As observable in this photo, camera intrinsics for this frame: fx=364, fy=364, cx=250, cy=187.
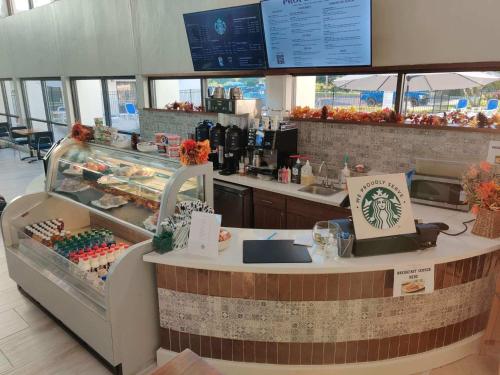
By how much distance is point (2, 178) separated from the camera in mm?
7820

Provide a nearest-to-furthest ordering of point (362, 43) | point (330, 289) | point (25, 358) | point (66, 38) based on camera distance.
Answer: point (330, 289) → point (25, 358) → point (362, 43) → point (66, 38)

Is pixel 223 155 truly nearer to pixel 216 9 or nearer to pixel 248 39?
pixel 248 39

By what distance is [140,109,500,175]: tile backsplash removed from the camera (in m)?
3.31

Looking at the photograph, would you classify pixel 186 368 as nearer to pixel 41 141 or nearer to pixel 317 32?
pixel 317 32

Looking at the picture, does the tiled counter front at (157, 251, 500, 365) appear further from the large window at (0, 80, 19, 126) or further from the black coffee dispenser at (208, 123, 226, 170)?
the large window at (0, 80, 19, 126)

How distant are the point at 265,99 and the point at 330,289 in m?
3.16

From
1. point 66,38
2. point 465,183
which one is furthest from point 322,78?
point 66,38

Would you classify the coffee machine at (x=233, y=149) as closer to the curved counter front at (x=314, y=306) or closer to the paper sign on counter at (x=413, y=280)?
the curved counter front at (x=314, y=306)

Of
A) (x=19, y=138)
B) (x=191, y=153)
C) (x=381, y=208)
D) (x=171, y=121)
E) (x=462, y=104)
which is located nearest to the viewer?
(x=381, y=208)

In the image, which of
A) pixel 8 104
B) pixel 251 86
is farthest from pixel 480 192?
pixel 8 104

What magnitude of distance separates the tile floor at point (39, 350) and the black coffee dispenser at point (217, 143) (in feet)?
7.92

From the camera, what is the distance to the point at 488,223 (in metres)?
2.47

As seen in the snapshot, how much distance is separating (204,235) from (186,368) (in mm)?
816

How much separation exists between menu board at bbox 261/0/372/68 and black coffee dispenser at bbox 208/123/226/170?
3.37 feet
